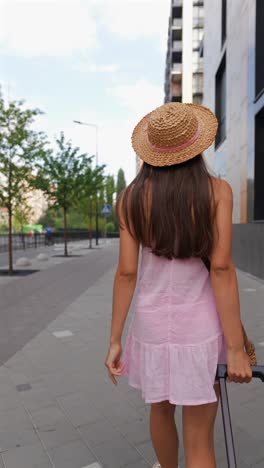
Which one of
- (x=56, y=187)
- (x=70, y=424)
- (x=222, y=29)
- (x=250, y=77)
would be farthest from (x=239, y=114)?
(x=70, y=424)

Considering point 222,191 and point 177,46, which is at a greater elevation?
point 177,46

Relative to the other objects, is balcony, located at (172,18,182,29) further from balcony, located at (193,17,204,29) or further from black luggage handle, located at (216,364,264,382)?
black luggage handle, located at (216,364,264,382)

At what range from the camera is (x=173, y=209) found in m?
1.55

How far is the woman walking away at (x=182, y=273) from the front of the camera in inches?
59.9

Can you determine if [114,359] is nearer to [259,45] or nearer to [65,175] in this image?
[259,45]

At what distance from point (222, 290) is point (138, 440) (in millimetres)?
1711

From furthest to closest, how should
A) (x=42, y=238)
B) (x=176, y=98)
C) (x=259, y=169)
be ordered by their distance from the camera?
1. (x=176, y=98)
2. (x=42, y=238)
3. (x=259, y=169)

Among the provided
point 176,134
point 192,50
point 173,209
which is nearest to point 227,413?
point 173,209

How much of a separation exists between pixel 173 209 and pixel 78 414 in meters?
2.23

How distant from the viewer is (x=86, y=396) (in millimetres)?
3443

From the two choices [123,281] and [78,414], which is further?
[78,414]

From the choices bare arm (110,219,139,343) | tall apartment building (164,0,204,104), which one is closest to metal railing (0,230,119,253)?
tall apartment building (164,0,204,104)

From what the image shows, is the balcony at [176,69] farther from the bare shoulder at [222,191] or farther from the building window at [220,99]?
the bare shoulder at [222,191]

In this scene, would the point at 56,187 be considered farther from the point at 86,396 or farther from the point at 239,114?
the point at 86,396
